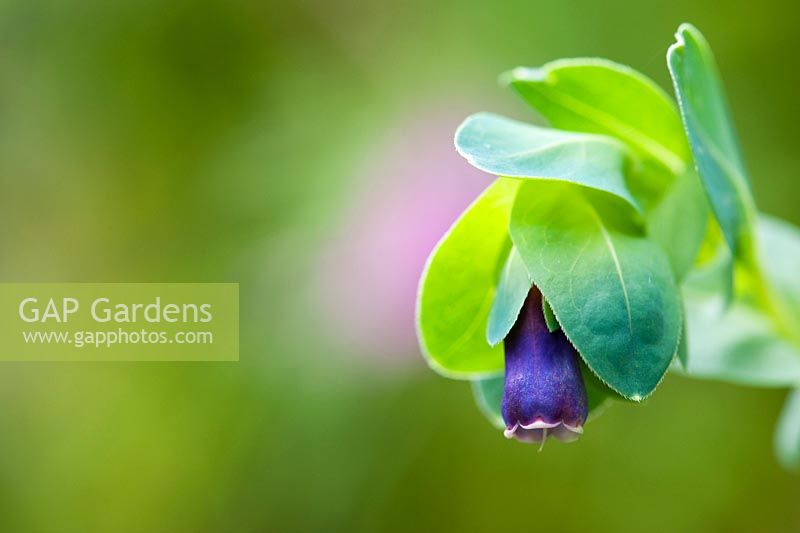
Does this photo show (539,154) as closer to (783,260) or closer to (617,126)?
(617,126)

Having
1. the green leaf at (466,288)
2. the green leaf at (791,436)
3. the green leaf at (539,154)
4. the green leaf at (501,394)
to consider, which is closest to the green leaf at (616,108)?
the green leaf at (539,154)

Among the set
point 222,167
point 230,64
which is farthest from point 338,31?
→ point 222,167

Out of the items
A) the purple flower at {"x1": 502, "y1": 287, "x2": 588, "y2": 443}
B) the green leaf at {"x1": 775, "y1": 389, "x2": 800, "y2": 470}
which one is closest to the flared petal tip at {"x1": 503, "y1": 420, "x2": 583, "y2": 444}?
the purple flower at {"x1": 502, "y1": 287, "x2": 588, "y2": 443}

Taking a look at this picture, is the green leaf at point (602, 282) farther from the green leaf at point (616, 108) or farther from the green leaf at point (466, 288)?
the green leaf at point (616, 108)

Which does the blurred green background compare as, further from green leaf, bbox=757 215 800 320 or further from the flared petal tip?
the flared petal tip

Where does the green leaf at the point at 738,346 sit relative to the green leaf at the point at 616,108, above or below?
below

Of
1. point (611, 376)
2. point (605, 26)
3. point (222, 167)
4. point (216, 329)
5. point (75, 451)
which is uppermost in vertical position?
point (605, 26)

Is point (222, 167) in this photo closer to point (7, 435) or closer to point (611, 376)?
point (7, 435)
